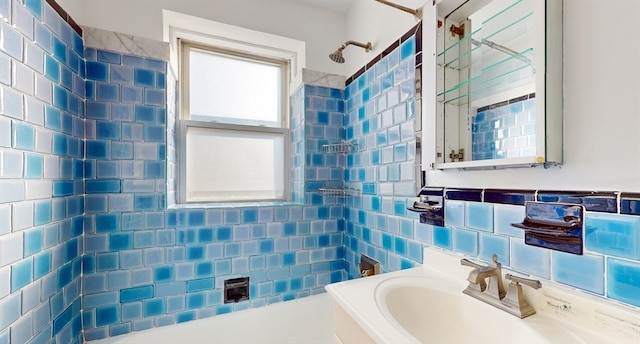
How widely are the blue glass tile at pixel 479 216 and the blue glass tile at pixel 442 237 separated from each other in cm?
10

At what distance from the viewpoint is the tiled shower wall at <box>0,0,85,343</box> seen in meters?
0.86

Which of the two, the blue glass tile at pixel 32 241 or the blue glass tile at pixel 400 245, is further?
the blue glass tile at pixel 400 245

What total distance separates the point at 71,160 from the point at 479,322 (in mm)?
1753

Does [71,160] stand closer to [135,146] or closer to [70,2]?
[135,146]

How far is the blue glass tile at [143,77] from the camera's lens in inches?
55.1

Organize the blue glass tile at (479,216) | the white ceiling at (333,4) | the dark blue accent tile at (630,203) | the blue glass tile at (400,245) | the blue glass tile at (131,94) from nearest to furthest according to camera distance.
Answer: the dark blue accent tile at (630,203) → the blue glass tile at (479,216) → the blue glass tile at (400,245) → the blue glass tile at (131,94) → the white ceiling at (333,4)

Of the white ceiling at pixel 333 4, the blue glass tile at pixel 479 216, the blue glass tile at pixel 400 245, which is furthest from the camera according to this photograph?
the white ceiling at pixel 333 4

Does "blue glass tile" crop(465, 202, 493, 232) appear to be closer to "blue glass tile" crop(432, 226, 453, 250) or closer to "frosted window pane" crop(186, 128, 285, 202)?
"blue glass tile" crop(432, 226, 453, 250)

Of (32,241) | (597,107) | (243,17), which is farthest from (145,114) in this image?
(597,107)

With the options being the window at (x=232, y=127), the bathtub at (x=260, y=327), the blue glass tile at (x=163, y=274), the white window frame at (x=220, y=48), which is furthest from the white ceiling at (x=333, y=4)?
the bathtub at (x=260, y=327)

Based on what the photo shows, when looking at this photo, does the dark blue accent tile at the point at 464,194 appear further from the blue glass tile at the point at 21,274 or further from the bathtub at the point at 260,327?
the blue glass tile at the point at 21,274

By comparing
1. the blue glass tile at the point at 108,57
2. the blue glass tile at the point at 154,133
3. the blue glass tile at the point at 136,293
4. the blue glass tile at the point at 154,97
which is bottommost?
the blue glass tile at the point at 136,293

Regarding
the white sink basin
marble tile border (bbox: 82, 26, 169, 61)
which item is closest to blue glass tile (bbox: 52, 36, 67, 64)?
marble tile border (bbox: 82, 26, 169, 61)

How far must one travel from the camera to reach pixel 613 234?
61 cm
